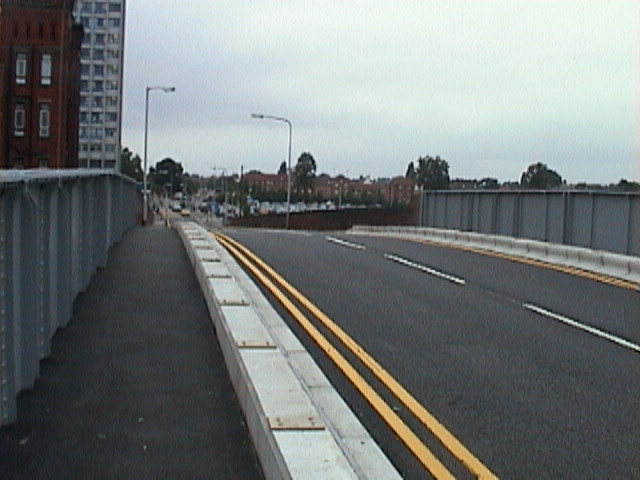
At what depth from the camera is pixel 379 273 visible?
17312mm

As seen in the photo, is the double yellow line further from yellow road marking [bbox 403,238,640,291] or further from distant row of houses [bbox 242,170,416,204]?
distant row of houses [bbox 242,170,416,204]

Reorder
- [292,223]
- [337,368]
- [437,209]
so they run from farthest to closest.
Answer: [292,223], [437,209], [337,368]

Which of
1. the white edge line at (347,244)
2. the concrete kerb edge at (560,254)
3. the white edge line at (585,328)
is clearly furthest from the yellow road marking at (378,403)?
the white edge line at (347,244)

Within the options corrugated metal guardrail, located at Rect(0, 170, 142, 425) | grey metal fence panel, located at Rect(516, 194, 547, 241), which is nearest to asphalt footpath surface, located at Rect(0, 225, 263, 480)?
corrugated metal guardrail, located at Rect(0, 170, 142, 425)

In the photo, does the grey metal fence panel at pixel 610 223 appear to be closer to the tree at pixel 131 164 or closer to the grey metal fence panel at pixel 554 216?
the grey metal fence panel at pixel 554 216

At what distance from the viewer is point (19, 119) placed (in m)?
36.6

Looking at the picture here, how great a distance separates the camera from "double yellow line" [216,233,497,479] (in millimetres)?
6080

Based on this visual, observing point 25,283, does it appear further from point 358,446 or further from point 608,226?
point 608,226

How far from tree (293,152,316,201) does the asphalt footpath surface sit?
381ft

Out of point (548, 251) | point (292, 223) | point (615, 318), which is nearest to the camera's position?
point (615, 318)

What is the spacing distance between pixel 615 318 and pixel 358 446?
7.26 meters

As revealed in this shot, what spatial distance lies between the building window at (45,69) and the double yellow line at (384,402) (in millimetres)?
28141

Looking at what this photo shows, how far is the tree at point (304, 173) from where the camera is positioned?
12738cm

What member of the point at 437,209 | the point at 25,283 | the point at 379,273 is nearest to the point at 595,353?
the point at 25,283
